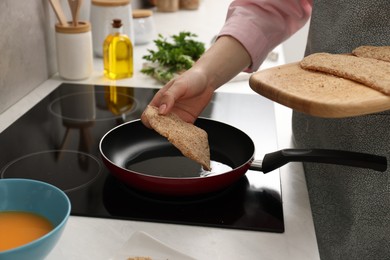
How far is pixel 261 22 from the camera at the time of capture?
112 cm

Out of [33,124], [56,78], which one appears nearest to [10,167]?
[33,124]

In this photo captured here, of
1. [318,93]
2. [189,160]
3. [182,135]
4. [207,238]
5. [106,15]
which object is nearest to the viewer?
[318,93]

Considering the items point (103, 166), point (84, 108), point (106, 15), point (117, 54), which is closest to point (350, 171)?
point (103, 166)

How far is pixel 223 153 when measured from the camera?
1.09m

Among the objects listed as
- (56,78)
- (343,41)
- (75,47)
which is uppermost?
(343,41)

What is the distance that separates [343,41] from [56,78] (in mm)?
906

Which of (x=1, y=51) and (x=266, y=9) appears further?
(x=1, y=51)

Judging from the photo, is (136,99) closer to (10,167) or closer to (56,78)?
(56,78)

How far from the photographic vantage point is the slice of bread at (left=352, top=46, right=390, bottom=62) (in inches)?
33.1

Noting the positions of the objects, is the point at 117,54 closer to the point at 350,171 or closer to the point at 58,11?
the point at 58,11

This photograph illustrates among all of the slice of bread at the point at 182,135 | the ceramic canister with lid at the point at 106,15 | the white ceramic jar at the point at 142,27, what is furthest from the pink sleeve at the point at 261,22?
the white ceramic jar at the point at 142,27

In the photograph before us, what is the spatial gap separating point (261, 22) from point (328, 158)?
1.27 feet

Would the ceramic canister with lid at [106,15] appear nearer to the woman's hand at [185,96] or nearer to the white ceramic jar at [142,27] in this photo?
the white ceramic jar at [142,27]

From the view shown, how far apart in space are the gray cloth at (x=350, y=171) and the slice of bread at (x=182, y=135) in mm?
248
